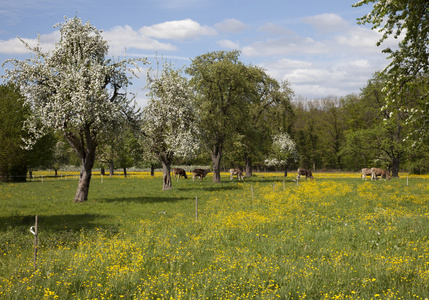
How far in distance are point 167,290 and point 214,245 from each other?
5.71 meters

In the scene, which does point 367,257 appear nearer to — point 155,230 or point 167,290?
point 167,290

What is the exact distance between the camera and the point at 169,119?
120 ft

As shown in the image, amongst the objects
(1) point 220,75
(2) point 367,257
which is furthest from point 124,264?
(1) point 220,75

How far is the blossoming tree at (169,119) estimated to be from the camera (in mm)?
35403

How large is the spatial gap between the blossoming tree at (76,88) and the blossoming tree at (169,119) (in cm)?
649

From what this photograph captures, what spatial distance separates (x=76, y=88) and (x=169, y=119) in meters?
10.9

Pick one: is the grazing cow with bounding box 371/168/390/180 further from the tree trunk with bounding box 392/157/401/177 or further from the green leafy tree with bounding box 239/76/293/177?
the green leafy tree with bounding box 239/76/293/177

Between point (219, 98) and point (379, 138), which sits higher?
point (219, 98)

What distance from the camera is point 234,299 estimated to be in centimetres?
907

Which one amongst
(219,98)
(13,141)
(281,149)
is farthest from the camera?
(281,149)

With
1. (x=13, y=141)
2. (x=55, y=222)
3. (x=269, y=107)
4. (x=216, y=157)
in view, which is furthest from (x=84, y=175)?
(x=269, y=107)

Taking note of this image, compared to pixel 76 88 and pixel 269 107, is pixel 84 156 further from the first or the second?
pixel 269 107

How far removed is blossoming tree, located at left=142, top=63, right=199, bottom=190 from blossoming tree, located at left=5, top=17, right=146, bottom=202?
6.49 metres

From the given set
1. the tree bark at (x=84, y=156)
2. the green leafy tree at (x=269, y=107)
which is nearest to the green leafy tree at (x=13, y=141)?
the tree bark at (x=84, y=156)
